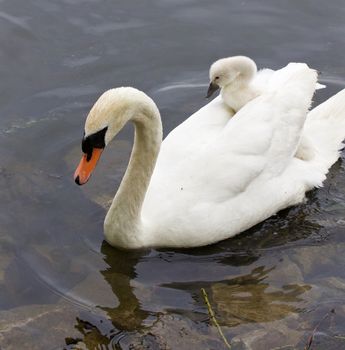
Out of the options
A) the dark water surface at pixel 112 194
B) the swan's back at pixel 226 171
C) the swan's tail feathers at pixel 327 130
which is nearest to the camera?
the dark water surface at pixel 112 194

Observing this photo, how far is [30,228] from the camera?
7.95 m

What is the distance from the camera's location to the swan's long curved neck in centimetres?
723

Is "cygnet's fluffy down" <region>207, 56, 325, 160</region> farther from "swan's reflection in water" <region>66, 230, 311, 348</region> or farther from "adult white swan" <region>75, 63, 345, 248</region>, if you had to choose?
"swan's reflection in water" <region>66, 230, 311, 348</region>

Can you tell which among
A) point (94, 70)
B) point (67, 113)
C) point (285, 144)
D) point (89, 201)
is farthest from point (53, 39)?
point (285, 144)

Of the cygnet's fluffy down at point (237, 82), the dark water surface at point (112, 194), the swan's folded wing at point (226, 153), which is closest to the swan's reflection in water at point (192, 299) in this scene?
the dark water surface at point (112, 194)

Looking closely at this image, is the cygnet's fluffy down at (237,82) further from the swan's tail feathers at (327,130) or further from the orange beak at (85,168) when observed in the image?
the orange beak at (85,168)

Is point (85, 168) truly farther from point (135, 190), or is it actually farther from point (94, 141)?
point (135, 190)

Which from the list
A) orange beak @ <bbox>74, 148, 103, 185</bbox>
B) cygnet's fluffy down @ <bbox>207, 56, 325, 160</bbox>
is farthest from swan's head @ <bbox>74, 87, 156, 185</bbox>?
cygnet's fluffy down @ <bbox>207, 56, 325, 160</bbox>

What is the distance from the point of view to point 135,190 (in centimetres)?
735

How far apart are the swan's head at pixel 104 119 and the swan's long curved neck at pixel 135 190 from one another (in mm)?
372

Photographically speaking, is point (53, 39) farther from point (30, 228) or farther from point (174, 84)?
point (30, 228)

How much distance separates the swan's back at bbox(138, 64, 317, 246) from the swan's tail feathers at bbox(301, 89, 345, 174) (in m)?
0.69

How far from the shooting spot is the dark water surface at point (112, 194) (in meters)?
6.82

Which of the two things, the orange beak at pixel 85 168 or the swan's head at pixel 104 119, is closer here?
the swan's head at pixel 104 119
